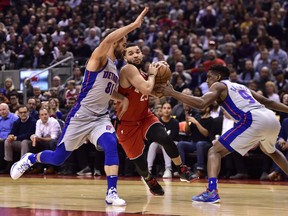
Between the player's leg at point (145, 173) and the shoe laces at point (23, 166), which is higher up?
the shoe laces at point (23, 166)

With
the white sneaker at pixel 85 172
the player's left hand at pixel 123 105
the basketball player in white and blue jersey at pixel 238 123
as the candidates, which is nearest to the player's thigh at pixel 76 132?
the player's left hand at pixel 123 105

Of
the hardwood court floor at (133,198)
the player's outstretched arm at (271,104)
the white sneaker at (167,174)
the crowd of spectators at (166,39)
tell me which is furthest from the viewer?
the crowd of spectators at (166,39)

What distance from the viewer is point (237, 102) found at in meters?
7.88

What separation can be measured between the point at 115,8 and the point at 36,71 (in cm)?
469

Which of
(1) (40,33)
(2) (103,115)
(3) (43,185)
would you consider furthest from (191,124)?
(1) (40,33)

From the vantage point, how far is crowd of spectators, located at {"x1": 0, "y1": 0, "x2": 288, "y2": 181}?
49.2ft

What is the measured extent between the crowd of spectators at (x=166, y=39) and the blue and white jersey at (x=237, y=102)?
4.41m

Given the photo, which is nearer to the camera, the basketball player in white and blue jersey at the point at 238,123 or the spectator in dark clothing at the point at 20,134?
the basketball player in white and blue jersey at the point at 238,123

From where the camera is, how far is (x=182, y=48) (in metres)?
17.2

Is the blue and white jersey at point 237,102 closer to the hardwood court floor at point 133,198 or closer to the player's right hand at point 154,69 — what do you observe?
the player's right hand at point 154,69

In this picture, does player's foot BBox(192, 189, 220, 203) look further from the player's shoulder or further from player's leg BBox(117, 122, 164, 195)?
the player's shoulder

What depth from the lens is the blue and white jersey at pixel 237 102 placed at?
25.8 feet

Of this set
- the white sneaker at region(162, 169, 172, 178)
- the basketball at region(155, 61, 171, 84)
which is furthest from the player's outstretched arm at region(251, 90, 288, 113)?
the white sneaker at region(162, 169, 172, 178)

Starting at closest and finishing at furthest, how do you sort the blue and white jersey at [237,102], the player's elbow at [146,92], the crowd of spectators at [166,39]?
the player's elbow at [146,92], the blue and white jersey at [237,102], the crowd of spectators at [166,39]
